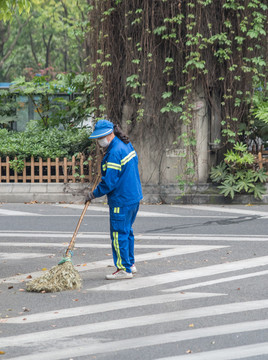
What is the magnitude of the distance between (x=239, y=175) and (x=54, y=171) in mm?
4161

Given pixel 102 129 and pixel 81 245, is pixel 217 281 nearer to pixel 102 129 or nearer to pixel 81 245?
pixel 102 129

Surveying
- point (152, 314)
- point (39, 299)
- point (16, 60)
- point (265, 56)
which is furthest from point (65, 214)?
point (16, 60)

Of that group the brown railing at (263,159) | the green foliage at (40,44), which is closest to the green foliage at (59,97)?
the brown railing at (263,159)

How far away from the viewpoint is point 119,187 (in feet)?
25.5

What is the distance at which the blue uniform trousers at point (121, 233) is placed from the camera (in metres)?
7.77

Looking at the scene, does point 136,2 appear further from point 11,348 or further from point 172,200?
point 11,348

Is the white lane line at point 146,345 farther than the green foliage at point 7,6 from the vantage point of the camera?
No

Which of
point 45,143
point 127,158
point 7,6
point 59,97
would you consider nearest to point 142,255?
point 127,158

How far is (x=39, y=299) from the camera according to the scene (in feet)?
23.1

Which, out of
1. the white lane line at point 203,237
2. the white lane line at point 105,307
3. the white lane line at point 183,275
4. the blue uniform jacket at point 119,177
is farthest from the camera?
the white lane line at point 203,237

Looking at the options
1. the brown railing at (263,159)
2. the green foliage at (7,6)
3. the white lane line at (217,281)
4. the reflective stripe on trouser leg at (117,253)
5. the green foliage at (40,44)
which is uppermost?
the green foliage at (40,44)

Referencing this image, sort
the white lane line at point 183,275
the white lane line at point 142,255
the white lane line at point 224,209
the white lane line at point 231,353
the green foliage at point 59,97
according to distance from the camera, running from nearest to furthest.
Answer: the white lane line at point 231,353, the white lane line at point 183,275, the white lane line at point 142,255, the white lane line at point 224,209, the green foliage at point 59,97

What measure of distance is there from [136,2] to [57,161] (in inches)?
151

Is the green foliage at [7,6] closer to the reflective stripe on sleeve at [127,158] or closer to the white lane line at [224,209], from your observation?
the reflective stripe on sleeve at [127,158]
